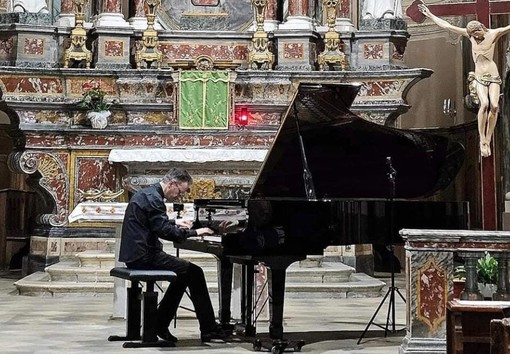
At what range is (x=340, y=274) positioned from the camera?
10883mm

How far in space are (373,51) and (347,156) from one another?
566cm

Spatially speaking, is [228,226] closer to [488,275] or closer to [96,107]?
[488,275]

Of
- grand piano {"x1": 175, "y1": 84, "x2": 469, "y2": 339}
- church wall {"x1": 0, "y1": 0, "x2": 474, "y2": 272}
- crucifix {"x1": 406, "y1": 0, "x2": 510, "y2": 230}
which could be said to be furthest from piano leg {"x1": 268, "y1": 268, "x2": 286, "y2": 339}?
church wall {"x1": 0, "y1": 0, "x2": 474, "y2": 272}

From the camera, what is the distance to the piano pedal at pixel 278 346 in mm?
6316

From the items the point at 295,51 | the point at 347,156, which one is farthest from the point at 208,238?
the point at 295,51

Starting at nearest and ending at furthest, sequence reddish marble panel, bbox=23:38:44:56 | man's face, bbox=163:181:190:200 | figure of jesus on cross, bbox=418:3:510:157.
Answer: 1. man's face, bbox=163:181:190:200
2. figure of jesus on cross, bbox=418:3:510:157
3. reddish marble panel, bbox=23:38:44:56

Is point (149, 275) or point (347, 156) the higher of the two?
point (347, 156)

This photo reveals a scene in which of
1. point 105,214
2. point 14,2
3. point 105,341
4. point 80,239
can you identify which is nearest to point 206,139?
point 80,239

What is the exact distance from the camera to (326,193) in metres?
7.93

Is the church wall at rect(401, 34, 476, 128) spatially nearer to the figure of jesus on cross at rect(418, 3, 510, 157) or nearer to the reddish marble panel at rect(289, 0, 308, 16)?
the reddish marble panel at rect(289, 0, 308, 16)

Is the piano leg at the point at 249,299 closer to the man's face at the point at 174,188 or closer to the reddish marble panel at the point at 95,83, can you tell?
the man's face at the point at 174,188

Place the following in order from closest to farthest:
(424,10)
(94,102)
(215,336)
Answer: (215,336), (424,10), (94,102)

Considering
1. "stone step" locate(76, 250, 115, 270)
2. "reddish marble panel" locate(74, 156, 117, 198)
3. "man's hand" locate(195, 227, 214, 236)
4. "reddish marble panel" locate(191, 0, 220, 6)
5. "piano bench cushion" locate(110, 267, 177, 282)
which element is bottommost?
"stone step" locate(76, 250, 115, 270)

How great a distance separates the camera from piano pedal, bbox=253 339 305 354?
6.32 metres
